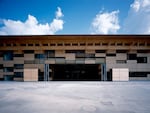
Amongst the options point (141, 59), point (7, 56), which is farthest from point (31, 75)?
point (141, 59)

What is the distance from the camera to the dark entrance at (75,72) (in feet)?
87.0

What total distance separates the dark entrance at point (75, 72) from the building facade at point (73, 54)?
2.34 metres

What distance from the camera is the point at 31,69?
22.7 meters

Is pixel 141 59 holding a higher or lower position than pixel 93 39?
lower

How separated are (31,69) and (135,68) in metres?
17.3

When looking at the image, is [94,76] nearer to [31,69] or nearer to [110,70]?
[110,70]

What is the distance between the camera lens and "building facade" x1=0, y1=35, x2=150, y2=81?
23.8 m

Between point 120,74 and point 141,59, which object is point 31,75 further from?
point 141,59

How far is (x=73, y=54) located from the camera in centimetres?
2423

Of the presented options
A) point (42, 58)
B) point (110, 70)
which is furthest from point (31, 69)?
point (110, 70)

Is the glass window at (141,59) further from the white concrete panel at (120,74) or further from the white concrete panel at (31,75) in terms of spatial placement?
the white concrete panel at (31,75)

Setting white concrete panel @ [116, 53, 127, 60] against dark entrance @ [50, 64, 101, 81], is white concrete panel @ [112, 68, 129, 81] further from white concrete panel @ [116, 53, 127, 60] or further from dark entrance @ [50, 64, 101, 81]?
dark entrance @ [50, 64, 101, 81]

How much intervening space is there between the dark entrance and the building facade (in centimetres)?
234

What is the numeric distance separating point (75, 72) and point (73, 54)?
13.9 feet
